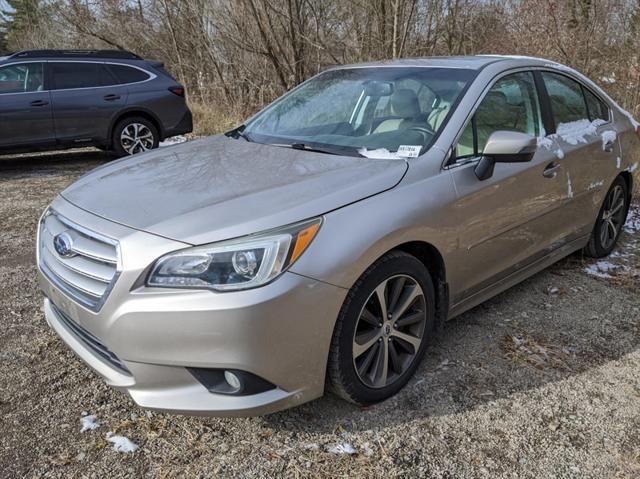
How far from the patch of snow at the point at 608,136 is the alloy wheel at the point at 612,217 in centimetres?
44

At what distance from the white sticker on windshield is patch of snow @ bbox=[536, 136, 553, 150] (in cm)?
105

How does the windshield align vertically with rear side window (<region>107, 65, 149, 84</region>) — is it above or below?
below

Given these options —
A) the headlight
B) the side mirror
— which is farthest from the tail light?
the headlight

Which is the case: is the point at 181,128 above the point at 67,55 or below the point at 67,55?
below

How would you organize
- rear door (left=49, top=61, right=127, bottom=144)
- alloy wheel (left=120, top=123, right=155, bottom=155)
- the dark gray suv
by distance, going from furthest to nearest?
alloy wheel (left=120, top=123, right=155, bottom=155) < rear door (left=49, top=61, right=127, bottom=144) < the dark gray suv

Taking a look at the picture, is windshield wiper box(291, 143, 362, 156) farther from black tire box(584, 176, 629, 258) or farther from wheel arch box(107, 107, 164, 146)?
wheel arch box(107, 107, 164, 146)

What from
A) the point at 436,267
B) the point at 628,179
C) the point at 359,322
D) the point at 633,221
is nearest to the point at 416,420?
the point at 359,322

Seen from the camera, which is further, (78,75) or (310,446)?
(78,75)

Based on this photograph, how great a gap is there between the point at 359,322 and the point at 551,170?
71.0 inches

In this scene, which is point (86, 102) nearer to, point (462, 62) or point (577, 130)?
point (462, 62)

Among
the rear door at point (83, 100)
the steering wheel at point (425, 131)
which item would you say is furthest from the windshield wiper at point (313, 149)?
the rear door at point (83, 100)

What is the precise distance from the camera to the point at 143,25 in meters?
16.8

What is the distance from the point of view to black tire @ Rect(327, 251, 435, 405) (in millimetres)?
2365

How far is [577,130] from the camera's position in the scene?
3891 millimetres
